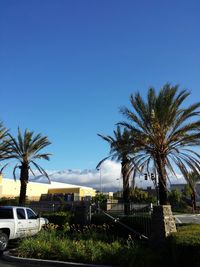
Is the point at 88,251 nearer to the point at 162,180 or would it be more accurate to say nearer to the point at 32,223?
the point at 32,223

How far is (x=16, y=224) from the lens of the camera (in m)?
17.5

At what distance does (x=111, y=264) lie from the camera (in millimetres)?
12609

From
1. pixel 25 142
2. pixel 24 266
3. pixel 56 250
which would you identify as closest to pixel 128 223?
pixel 56 250

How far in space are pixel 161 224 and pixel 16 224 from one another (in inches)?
258

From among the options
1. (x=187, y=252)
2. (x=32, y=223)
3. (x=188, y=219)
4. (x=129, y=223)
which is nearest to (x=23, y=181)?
(x=188, y=219)

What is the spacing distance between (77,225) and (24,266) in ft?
20.3

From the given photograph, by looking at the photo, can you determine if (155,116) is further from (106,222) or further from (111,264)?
(111,264)

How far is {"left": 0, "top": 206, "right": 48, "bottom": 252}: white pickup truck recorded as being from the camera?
54.8ft

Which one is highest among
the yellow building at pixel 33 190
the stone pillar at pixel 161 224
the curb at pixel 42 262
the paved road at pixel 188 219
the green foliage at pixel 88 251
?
the yellow building at pixel 33 190

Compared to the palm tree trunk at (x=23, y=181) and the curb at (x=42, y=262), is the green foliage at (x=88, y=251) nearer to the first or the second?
the curb at (x=42, y=262)

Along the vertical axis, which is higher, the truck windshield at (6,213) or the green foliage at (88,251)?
the truck windshield at (6,213)

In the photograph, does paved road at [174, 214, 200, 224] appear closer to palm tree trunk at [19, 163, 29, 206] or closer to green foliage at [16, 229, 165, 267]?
palm tree trunk at [19, 163, 29, 206]

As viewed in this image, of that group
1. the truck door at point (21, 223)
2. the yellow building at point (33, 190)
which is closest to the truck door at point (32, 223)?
the truck door at point (21, 223)

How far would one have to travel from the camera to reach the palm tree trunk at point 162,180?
2294cm
